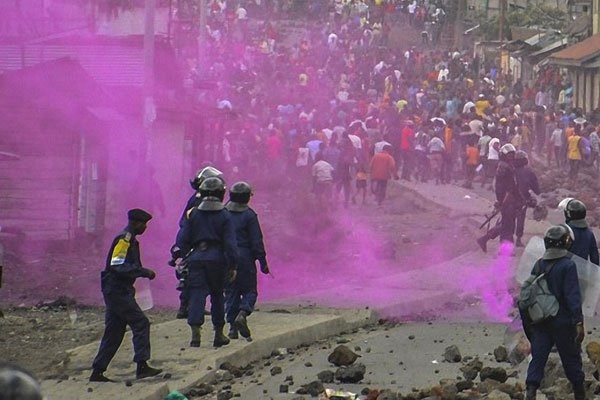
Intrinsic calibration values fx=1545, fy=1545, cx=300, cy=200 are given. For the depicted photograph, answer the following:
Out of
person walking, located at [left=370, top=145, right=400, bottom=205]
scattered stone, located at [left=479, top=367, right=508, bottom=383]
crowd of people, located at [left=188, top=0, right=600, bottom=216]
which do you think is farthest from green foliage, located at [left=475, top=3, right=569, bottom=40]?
scattered stone, located at [left=479, top=367, right=508, bottom=383]

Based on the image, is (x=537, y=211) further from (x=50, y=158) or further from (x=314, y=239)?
(x=50, y=158)

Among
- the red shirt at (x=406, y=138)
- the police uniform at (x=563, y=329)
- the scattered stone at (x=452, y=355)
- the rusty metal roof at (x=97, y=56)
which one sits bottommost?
the scattered stone at (x=452, y=355)

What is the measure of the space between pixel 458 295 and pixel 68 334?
4.82 m

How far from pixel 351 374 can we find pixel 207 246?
1669 millimetres

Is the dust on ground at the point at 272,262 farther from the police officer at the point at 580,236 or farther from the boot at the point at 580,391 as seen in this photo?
the police officer at the point at 580,236

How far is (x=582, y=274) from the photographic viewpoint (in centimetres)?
1018

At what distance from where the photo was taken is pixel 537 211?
→ 22906mm

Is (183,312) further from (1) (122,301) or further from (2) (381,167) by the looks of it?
(2) (381,167)

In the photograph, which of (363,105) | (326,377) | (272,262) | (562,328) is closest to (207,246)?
(326,377)

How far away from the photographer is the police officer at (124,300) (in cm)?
1020

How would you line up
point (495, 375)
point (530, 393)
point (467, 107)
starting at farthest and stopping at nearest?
point (467, 107)
point (495, 375)
point (530, 393)

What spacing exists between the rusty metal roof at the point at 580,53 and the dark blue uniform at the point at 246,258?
3295 cm

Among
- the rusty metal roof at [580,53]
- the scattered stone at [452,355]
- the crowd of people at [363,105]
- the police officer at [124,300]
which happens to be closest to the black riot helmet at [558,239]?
the scattered stone at [452,355]

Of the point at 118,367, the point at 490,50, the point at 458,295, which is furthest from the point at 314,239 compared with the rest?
the point at 490,50
